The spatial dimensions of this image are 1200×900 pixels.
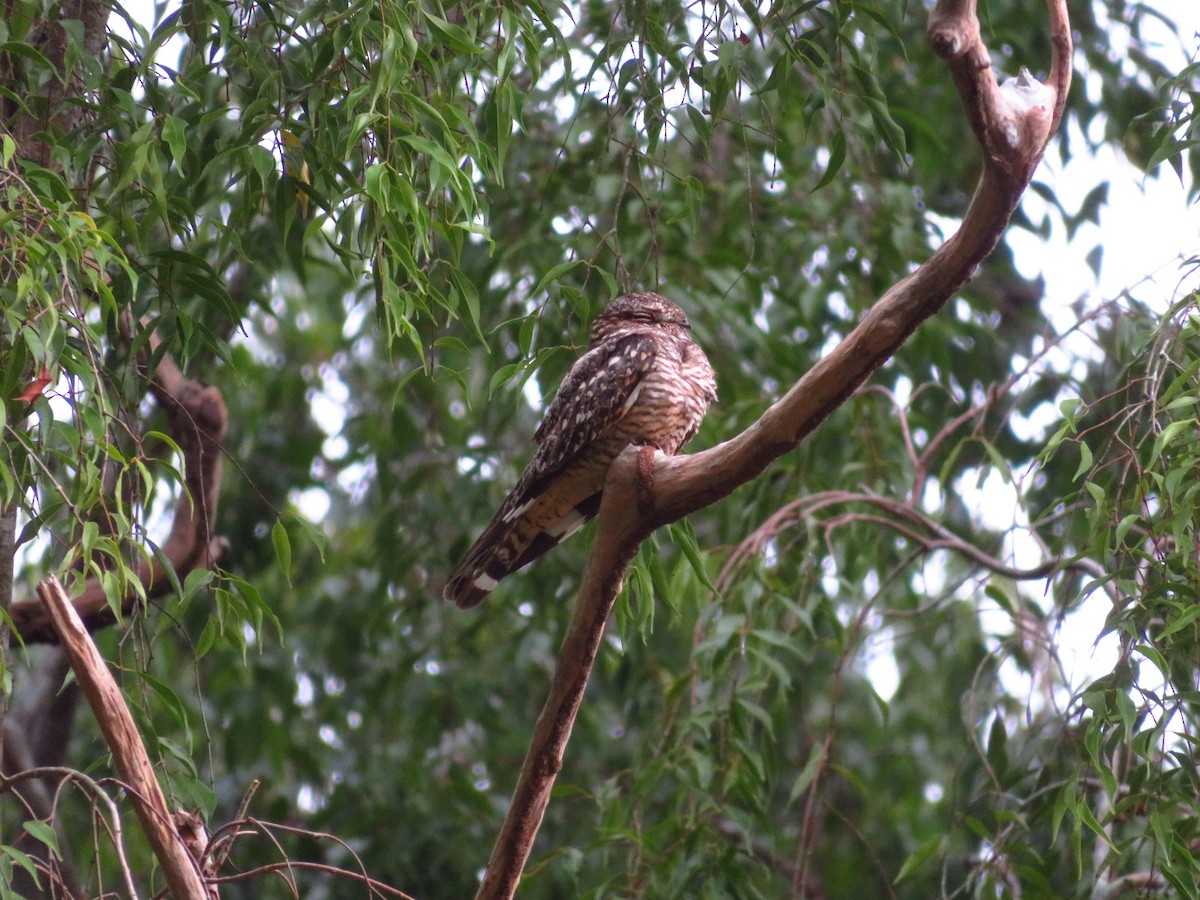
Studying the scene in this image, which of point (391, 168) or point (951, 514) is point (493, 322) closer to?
point (951, 514)

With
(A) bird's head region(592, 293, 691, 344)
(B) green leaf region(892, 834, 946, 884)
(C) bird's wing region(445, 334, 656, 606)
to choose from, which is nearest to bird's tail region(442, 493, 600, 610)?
(C) bird's wing region(445, 334, 656, 606)

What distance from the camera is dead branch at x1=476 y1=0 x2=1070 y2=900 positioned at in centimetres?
194

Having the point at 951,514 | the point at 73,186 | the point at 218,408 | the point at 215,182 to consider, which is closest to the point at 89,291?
the point at 73,186

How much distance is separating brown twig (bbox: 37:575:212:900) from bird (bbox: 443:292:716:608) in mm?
1212

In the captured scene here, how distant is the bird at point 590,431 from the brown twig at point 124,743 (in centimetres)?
121

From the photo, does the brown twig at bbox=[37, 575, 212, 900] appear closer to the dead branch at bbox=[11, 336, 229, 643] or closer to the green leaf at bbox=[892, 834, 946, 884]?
the dead branch at bbox=[11, 336, 229, 643]

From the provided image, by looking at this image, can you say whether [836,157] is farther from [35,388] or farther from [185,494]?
[185,494]

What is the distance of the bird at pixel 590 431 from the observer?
126 inches

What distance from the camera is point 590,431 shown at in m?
3.19

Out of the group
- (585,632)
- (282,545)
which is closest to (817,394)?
(585,632)

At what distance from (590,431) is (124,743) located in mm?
1393

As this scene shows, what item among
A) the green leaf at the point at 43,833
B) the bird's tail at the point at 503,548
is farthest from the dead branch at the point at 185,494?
the green leaf at the point at 43,833

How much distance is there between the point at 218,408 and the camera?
367cm

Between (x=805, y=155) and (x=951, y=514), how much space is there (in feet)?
4.94
